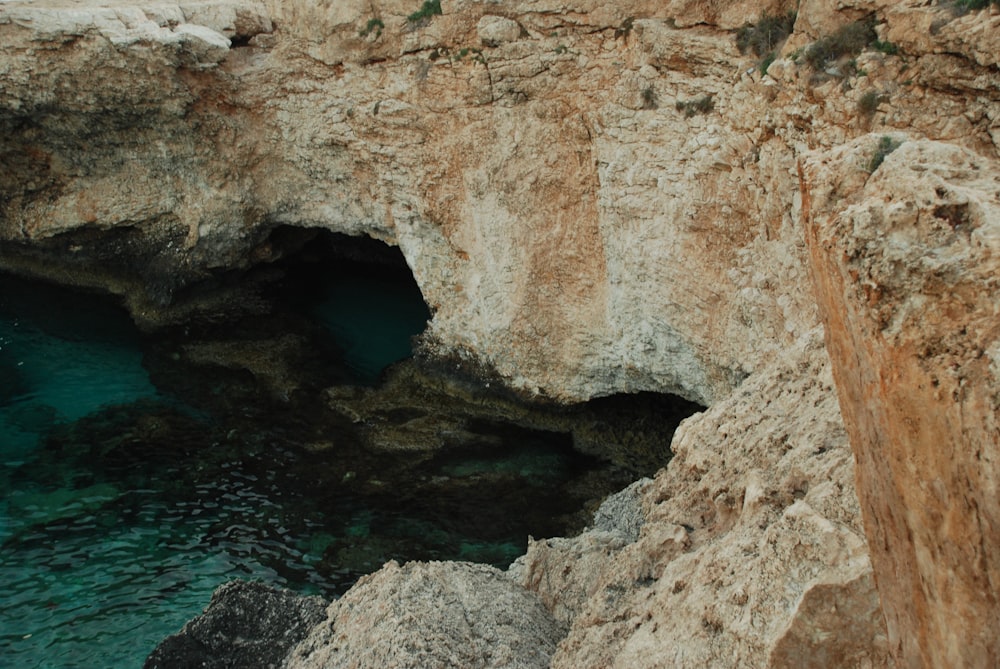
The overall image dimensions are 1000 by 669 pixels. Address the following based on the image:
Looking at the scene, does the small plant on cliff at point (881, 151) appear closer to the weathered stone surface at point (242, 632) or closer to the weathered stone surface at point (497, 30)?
the weathered stone surface at point (242, 632)

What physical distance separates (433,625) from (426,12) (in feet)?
37.6

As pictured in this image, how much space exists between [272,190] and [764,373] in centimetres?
1482

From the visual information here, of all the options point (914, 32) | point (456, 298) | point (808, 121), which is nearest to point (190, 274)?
point (456, 298)

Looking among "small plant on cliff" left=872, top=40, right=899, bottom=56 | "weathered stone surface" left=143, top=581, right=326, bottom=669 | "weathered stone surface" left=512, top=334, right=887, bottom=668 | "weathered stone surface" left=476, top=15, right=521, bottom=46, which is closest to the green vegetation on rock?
"weathered stone surface" left=512, top=334, right=887, bottom=668

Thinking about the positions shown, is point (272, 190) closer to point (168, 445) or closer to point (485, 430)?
point (168, 445)

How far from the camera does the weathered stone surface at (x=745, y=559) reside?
5273 mm

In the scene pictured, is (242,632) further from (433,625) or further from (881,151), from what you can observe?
(881,151)

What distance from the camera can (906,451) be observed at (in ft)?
11.5

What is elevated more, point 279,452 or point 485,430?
point 485,430

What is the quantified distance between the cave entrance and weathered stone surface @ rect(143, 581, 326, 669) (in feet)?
29.1

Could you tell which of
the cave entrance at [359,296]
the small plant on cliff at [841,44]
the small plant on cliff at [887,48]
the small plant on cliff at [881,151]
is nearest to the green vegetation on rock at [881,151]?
the small plant on cliff at [881,151]

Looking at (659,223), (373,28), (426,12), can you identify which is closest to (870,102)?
(659,223)

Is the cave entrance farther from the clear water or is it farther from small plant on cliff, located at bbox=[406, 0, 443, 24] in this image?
small plant on cliff, located at bbox=[406, 0, 443, 24]

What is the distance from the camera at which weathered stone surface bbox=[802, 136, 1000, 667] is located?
10.7ft
